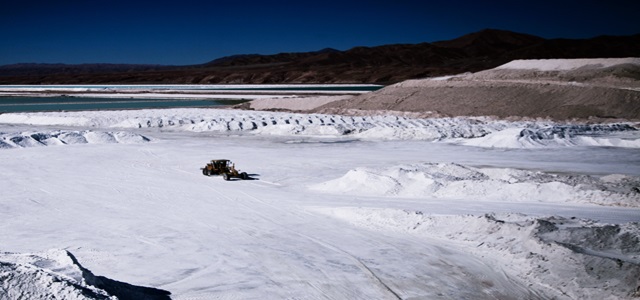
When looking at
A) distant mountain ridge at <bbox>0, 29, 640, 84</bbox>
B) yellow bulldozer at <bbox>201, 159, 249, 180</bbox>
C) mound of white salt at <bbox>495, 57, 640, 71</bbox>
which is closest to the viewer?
yellow bulldozer at <bbox>201, 159, 249, 180</bbox>

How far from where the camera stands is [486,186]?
511 inches

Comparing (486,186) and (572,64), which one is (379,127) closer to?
(486,186)

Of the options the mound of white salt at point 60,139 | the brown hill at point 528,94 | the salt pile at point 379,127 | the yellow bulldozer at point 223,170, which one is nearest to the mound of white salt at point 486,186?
the yellow bulldozer at point 223,170

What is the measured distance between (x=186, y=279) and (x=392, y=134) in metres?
18.3

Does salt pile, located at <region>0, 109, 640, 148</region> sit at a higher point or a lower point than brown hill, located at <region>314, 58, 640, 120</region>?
lower

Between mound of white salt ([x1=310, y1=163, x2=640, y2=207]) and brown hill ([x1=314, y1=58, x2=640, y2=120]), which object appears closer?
mound of white salt ([x1=310, y1=163, x2=640, y2=207])

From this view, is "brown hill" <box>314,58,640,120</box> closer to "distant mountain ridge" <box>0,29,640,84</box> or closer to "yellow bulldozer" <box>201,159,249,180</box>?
"yellow bulldozer" <box>201,159,249,180</box>

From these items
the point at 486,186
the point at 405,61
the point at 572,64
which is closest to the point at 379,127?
the point at 486,186

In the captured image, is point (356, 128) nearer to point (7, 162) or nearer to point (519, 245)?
point (7, 162)

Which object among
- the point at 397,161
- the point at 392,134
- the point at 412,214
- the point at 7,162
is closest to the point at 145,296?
the point at 412,214

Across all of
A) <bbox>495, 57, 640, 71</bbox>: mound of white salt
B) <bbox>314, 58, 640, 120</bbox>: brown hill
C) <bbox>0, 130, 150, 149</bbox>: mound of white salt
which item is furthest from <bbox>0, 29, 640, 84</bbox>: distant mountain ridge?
<bbox>0, 130, 150, 149</bbox>: mound of white salt

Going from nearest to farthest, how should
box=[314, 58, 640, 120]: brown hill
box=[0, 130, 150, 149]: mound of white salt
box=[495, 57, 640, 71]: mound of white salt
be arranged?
box=[0, 130, 150, 149]: mound of white salt < box=[314, 58, 640, 120]: brown hill < box=[495, 57, 640, 71]: mound of white salt

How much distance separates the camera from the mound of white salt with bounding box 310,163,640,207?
12.2m

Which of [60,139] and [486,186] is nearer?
[486,186]
